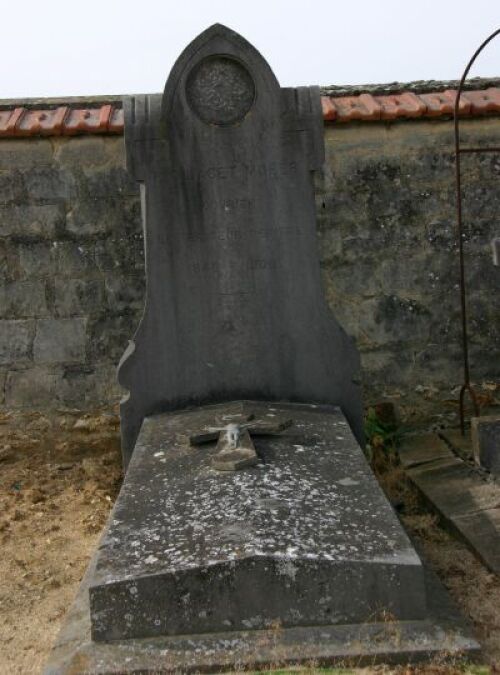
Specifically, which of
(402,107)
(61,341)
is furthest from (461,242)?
(61,341)

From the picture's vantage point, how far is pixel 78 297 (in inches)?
219

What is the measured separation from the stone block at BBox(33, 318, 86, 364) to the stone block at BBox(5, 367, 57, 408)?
0.29 ft

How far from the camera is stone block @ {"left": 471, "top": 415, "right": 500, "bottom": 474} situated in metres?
4.31

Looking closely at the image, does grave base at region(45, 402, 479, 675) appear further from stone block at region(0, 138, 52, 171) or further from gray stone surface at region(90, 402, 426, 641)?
stone block at region(0, 138, 52, 171)

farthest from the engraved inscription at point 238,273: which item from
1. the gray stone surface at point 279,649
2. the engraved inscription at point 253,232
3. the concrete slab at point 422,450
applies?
the gray stone surface at point 279,649

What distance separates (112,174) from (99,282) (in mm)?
719

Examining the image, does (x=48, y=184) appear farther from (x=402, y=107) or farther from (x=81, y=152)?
(x=402, y=107)

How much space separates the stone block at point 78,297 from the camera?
5.55 m

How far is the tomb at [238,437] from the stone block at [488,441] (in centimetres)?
62

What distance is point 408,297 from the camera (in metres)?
5.72

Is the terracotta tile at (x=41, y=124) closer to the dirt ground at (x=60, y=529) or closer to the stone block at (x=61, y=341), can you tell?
the stone block at (x=61, y=341)

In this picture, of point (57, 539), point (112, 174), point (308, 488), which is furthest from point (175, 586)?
point (112, 174)

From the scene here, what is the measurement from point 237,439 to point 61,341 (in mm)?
2546

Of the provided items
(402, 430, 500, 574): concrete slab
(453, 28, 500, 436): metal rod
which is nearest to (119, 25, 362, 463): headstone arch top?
(402, 430, 500, 574): concrete slab
